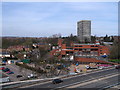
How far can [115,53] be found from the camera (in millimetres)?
12508

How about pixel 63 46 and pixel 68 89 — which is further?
pixel 63 46

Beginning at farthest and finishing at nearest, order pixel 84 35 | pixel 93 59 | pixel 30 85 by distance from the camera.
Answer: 1. pixel 84 35
2. pixel 93 59
3. pixel 30 85

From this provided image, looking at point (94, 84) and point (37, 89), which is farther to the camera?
point (94, 84)

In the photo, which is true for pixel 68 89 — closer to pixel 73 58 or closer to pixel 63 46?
pixel 73 58

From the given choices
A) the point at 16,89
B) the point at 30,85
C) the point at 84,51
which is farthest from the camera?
the point at 84,51

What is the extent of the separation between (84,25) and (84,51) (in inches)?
721

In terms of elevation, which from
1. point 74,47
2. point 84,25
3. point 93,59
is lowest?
point 93,59

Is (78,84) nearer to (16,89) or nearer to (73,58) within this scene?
(16,89)

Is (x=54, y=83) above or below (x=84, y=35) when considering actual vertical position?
below

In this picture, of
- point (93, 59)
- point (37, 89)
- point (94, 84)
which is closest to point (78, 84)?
point (94, 84)

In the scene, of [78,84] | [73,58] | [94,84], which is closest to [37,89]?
[78,84]

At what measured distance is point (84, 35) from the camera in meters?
31.1

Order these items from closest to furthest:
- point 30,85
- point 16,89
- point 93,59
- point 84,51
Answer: point 16,89 → point 30,85 → point 93,59 → point 84,51

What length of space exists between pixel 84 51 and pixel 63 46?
230 cm
